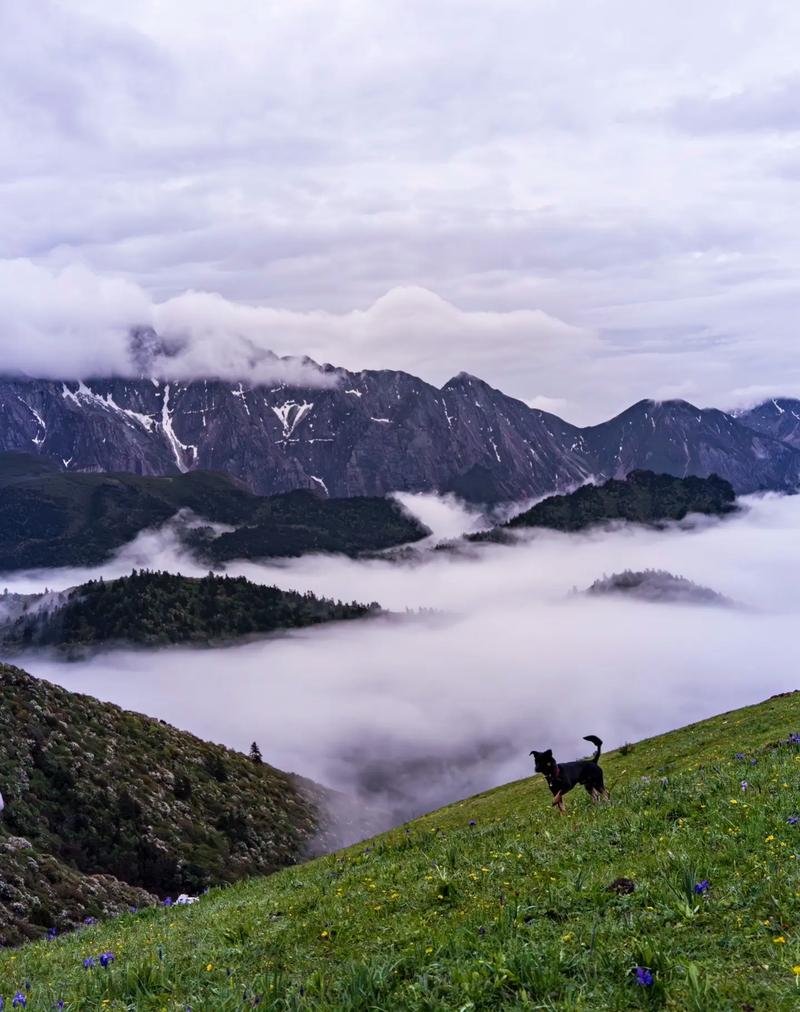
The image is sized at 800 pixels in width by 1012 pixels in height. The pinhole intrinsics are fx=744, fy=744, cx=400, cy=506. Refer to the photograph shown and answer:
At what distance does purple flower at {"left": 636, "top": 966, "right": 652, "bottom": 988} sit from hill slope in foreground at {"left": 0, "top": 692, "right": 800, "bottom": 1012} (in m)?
0.03

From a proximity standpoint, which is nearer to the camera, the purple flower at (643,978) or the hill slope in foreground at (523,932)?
the purple flower at (643,978)

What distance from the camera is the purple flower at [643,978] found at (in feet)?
24.0

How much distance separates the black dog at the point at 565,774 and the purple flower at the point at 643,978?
1195 cm

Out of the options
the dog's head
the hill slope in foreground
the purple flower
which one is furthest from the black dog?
the purple flower

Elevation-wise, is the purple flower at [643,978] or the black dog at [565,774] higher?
the purple flower at [643,978]

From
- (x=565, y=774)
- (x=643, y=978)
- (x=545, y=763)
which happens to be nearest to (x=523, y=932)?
(x=643, y=978)

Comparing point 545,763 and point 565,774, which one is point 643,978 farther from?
point 565,774

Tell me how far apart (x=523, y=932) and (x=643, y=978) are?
2404 millimetres

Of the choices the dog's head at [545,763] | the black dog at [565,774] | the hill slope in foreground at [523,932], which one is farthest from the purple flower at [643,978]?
the dog's head at [545,763]

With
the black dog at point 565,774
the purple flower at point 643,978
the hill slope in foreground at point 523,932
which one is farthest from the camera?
the black dog at point 565,774

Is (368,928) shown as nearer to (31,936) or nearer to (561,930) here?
(561,930)

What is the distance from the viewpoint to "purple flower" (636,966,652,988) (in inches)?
289

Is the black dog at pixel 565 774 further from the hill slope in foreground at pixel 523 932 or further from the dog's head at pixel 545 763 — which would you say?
the hill slope in foreground at pixel 523 932

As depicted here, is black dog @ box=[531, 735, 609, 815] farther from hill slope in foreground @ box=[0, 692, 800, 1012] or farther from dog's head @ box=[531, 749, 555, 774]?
hill slope in foreground @ box=[0, 692, 800, 1012]
